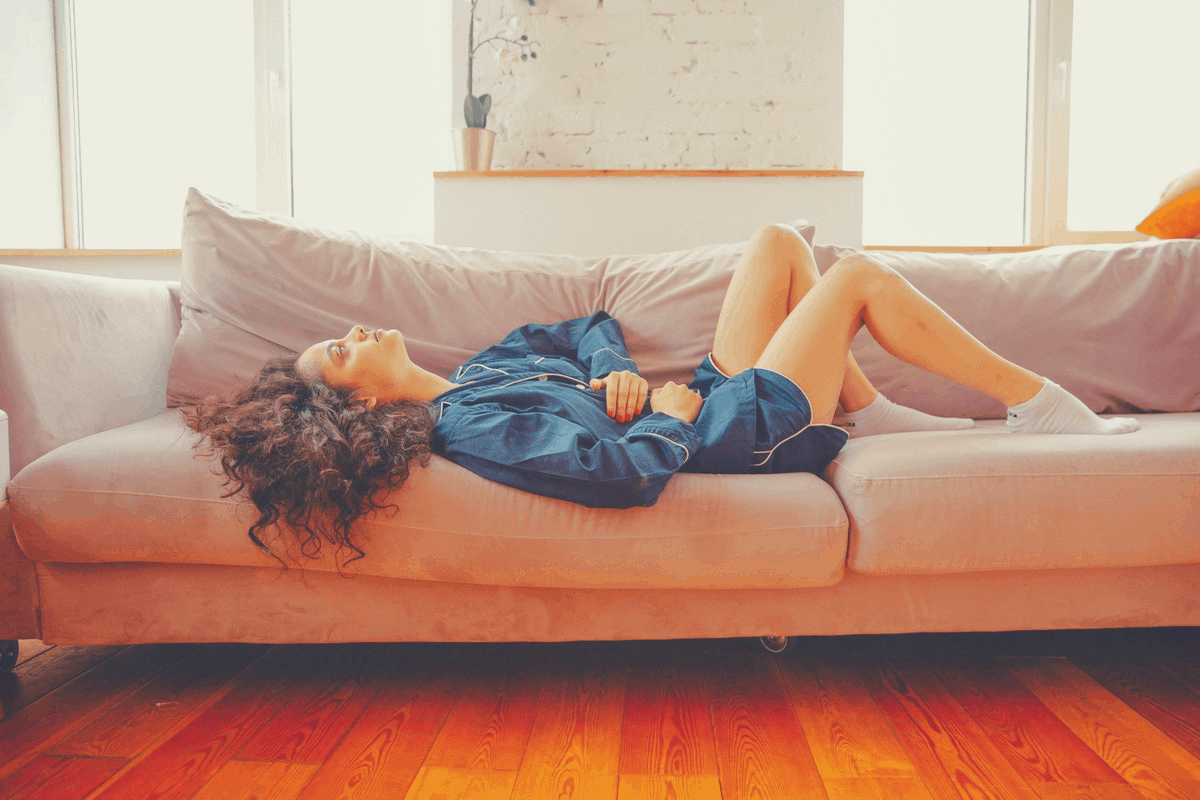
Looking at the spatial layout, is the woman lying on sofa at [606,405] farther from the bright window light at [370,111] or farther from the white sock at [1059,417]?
the bright window light at [370,111]

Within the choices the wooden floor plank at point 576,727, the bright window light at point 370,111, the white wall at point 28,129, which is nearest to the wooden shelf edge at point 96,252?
the white wall at point 28,129

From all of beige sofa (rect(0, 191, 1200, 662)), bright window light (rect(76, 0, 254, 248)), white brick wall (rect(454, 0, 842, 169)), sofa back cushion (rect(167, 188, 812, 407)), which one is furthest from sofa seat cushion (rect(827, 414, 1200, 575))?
bright window light (rect(76, 0, 254, 248))

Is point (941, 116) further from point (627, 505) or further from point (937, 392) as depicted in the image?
point (627, 505)

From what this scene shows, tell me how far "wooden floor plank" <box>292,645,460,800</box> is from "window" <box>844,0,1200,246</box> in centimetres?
285

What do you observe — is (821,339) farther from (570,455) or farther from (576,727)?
(576,727)

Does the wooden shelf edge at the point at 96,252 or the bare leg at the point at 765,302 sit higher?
the wooden shelf edge at the point at 96,252

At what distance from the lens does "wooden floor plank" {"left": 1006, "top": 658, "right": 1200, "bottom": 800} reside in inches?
41.6

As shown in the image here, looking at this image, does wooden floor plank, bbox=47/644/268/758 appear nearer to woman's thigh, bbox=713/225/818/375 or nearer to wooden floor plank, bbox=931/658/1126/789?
woman's thigh, bbox=713/225/818/375

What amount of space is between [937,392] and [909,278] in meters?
0.28

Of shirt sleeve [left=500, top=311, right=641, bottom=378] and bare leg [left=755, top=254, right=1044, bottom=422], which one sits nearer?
bare leg [left=755, top=254, right=1044, bottom=422]

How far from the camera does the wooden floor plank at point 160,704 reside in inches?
46.4

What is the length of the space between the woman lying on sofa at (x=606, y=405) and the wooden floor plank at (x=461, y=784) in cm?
34

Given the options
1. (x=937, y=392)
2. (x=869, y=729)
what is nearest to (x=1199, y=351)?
(x=937, y=392)

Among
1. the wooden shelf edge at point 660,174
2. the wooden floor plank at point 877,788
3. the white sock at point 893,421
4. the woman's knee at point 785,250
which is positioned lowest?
the wooden floor plank at point 877,788
